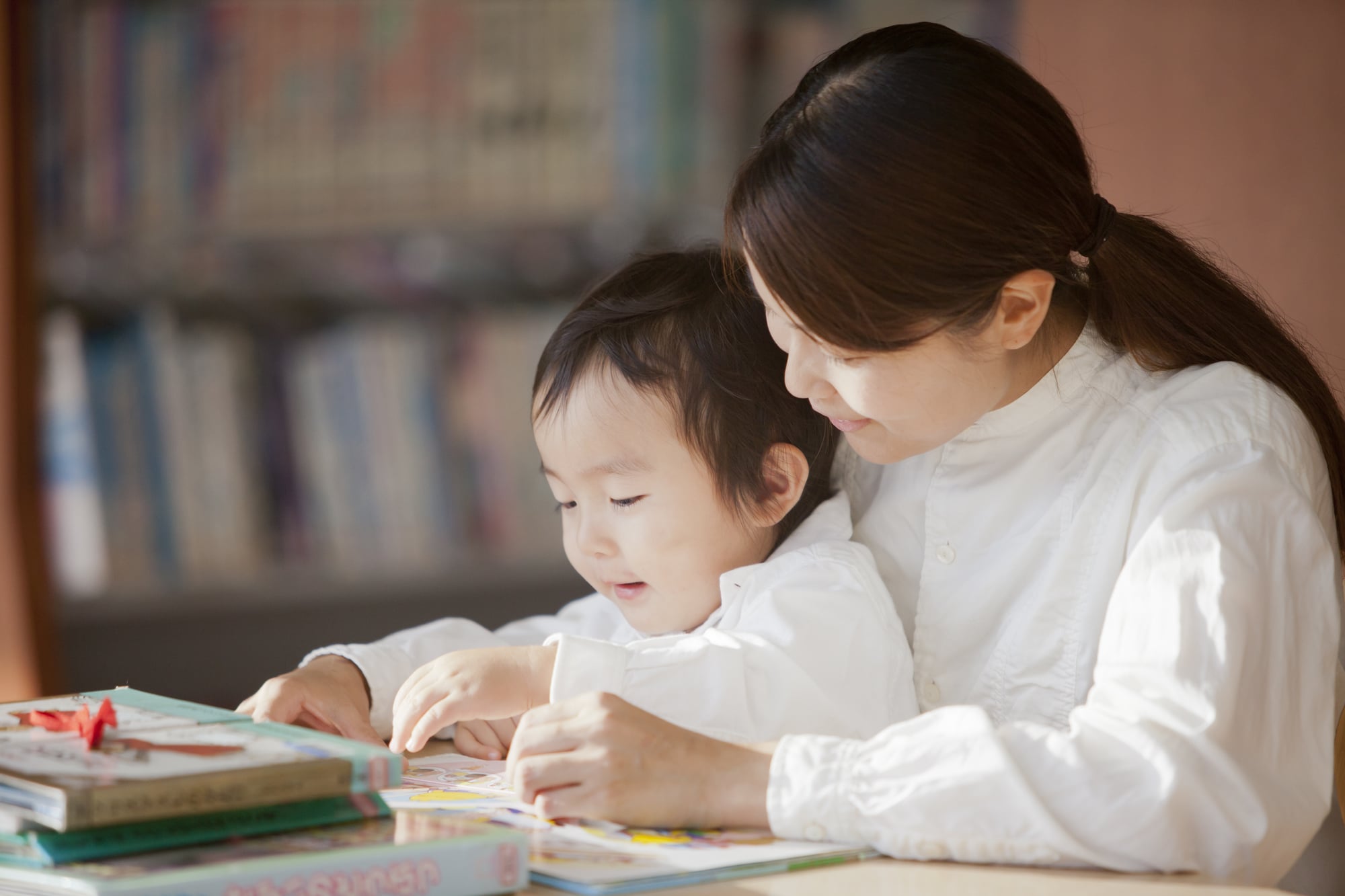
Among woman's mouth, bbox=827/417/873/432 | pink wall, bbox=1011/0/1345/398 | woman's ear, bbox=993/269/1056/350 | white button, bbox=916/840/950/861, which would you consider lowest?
white button, bbox=916/840/950/861

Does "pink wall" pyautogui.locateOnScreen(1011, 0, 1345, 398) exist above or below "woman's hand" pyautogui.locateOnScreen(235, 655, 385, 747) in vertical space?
above

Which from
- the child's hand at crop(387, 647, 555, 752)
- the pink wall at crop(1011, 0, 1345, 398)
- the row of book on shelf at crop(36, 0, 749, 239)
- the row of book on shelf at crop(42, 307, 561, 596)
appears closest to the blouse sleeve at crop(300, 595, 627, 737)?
the child's hand at crop(387, 647, 555, 752)

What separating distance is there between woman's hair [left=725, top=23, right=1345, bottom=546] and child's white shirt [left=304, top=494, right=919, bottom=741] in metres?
0.21

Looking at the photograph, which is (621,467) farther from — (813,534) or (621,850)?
(621,850)

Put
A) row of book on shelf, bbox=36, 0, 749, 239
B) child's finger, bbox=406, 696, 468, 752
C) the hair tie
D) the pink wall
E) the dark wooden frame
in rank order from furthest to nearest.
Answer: row of book on shelf, bbox=36, 0, 749, 239 < the dark wooden frame < the pink wall < the hair tie < child's finger, bbox=406, 696, 468, 752

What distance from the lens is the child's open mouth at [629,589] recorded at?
47.0 inches

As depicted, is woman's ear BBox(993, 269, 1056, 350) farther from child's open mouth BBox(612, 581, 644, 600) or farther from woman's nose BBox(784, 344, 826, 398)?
child's open mouth BBox(612, 581, 644, 600)

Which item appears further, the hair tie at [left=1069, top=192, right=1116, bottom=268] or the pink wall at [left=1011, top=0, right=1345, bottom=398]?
the pink wall at [left=1011, top=0, right=1345, bottom=398]

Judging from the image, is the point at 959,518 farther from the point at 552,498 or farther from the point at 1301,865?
the point at 552,498

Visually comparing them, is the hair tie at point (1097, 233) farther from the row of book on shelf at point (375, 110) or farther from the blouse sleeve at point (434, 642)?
the row of book on shelf at point (375, 110)

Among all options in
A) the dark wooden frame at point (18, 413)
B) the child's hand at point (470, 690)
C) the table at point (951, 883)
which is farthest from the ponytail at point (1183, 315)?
the dark wooden frame at point (18, 413)

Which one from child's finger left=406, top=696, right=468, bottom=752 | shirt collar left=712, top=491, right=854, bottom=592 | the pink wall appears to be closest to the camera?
child's finger left=406, top=696, right=468, bottom=752

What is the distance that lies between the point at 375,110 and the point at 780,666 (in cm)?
145

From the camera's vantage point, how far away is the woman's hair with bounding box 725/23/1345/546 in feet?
2.91
